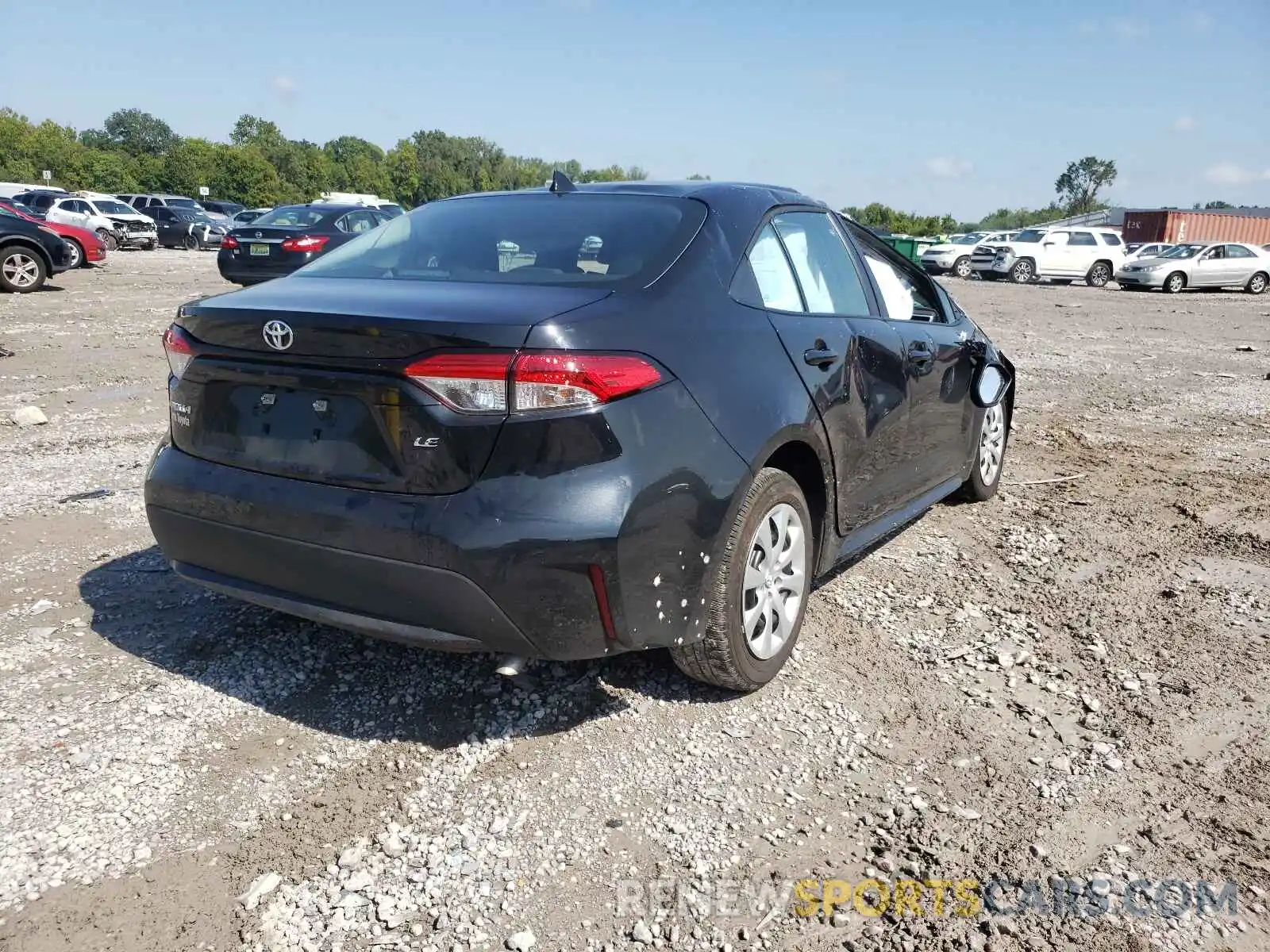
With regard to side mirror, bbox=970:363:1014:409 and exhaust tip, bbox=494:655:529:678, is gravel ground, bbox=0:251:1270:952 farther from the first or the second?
side mirror, bbox=970:363:1014:409

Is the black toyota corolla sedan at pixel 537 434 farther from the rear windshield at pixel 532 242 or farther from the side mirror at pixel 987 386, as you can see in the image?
the side mirror at pixel 987 386

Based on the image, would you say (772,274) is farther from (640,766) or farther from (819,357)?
(640,766)

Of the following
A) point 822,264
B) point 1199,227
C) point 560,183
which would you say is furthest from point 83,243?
point 1199,227

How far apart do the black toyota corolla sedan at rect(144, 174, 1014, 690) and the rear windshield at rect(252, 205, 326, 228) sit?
1283cm

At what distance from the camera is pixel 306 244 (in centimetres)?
1479

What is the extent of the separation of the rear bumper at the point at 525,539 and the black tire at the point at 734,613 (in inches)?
3.4

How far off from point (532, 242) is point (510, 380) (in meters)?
0.95

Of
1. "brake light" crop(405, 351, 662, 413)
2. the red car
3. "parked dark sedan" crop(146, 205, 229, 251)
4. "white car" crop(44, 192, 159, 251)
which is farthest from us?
"parked dark sedan" crop(146, 205, 229, 251)

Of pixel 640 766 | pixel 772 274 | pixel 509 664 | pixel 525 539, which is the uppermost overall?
Result: pixel 772 274

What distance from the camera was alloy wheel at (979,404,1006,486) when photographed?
5.42 meters

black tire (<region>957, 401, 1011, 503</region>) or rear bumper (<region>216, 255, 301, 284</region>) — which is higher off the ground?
rear bumper (<region>216, 255, 301, 284</region>)

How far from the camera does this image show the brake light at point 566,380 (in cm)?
255

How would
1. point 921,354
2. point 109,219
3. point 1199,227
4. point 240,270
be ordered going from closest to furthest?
point 921,354 < point 240,270 < point 109,219 < point 1199,227

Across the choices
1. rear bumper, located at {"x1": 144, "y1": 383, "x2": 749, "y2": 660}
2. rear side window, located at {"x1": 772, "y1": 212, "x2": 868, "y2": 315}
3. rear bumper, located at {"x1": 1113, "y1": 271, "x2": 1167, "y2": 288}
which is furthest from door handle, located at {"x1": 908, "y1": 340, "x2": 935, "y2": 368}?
rear bumper, located at {"x1": 1113, "y1": 271, "x2": 1167, "y2": 288}
